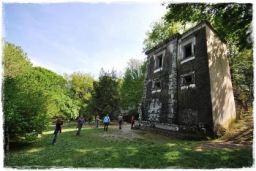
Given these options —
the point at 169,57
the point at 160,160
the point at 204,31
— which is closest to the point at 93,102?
the point at 169,57

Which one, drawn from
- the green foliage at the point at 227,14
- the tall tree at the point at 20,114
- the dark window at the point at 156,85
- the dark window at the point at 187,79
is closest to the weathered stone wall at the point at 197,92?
the dark window at the point at 187,79

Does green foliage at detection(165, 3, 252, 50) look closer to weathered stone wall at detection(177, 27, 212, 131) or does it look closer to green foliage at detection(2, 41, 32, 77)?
weathered stone wall at detection(177, 27, 212, 131)

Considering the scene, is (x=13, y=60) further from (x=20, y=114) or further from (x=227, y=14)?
(x=227, y=14)

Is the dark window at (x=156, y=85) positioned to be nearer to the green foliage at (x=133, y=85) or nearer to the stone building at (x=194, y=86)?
the stone building at (x=194, y=86)

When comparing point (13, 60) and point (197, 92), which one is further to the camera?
point (13, 60)

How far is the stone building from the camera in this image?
12.5m

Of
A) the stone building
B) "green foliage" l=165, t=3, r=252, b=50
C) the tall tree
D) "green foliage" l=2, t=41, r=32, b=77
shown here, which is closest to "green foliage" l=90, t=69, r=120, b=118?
the stone building

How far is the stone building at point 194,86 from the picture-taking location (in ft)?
41.1

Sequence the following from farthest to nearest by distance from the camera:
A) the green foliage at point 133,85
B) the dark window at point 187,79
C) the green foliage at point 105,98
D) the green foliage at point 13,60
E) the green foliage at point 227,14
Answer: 1. the green foliage at point 133,85
2. the green foliage at point 105,98
3. the green foliage at point 13,60
4. the dark window at point 187,79
5. the green foliage at point 227,14

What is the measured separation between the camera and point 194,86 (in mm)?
13781

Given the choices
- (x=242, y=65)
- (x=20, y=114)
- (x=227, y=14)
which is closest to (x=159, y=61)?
(x=227, y=14)

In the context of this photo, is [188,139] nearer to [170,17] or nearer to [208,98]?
[208,98]

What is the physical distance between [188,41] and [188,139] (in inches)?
361

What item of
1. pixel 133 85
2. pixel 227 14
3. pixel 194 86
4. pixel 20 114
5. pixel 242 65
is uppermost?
pixel 242 65
